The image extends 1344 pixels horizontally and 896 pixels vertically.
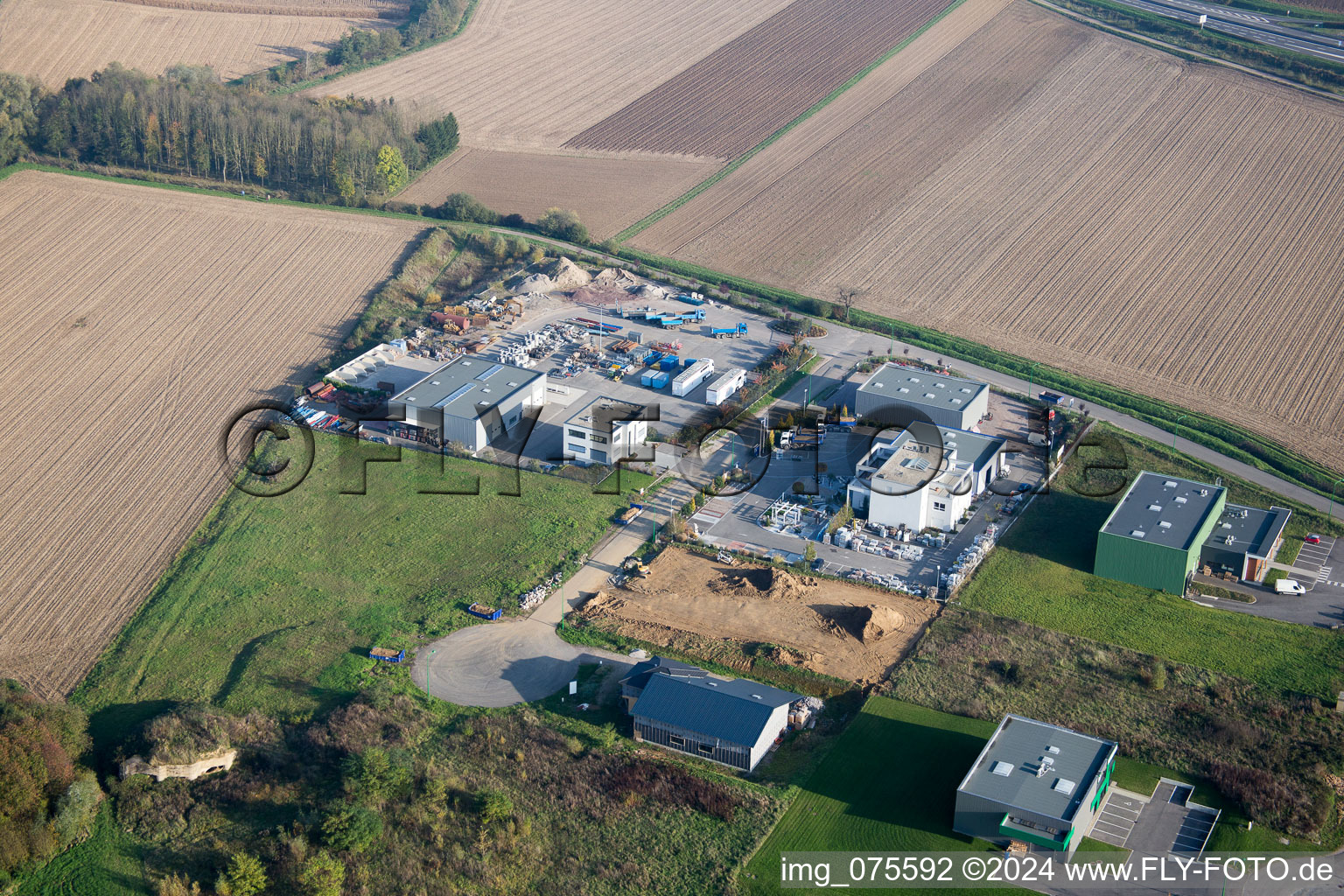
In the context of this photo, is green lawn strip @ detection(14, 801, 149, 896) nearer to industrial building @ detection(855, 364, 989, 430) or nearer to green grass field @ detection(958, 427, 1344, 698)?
green grass field @ detection(958, 427, 1344, 698)

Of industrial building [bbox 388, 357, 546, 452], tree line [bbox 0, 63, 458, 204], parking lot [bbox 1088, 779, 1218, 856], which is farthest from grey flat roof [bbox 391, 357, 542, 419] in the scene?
parking lot [bbox 1088, 779, 1218, 856]

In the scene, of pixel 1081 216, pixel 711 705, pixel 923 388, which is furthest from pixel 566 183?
pixel 711 705

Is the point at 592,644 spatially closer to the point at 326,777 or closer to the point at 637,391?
the point at 326,777

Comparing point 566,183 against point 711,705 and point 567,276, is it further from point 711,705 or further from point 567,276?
point 711,705

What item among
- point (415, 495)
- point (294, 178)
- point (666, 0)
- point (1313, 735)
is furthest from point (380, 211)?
point (1313, 735)

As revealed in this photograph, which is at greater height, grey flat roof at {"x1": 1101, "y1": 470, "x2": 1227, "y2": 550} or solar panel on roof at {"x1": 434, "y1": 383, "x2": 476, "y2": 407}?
solar panel on roof at {"x1": 434, "y1": 383, "x2": 476, "y2": 407}

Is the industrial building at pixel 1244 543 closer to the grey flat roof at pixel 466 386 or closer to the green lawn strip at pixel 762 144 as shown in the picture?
the grey flat roof at pixel 466 386
